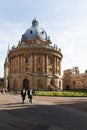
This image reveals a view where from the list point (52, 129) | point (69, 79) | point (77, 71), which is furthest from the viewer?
point (77, 71)

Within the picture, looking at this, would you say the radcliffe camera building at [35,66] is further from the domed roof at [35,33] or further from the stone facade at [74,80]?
the stone facade at [74,80]

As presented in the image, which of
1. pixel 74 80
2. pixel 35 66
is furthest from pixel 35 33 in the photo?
pixel 74 80

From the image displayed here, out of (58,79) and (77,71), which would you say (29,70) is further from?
(77,71)

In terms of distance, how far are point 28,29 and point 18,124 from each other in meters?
81.5

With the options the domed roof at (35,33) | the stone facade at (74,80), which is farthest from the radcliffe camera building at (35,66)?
the stone facade at (74,80)

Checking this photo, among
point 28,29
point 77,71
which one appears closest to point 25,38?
point 28,29

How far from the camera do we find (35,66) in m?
83.5

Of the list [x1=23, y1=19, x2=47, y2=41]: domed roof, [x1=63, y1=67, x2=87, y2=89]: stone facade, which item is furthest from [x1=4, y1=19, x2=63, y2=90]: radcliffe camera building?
[x1=63, y1=67, x2=87, y2=89]: stone facade

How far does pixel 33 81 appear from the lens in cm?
8212

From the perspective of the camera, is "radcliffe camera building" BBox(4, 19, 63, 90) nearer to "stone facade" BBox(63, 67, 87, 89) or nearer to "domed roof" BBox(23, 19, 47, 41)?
"domed roof" BBox(23, 19, 47, 41)

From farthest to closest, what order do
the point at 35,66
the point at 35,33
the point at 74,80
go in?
the point at 74,80, the point at 35,33, the point at 35,66

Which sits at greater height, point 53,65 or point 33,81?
point 53,65

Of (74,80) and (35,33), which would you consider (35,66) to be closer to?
(35,33)

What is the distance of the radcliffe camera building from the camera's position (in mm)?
82938
